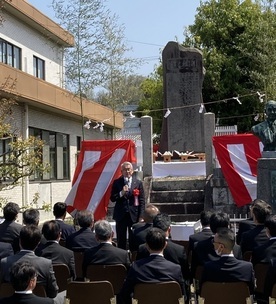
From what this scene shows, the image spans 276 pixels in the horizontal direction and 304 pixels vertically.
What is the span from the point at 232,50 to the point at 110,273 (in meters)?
29.1

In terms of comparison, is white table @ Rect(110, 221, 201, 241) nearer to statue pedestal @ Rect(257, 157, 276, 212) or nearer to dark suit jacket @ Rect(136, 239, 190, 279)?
statue pedestal @ Rect(257, 157, 276, 212)

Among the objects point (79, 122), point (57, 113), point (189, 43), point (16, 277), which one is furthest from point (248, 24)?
point (16, 277)

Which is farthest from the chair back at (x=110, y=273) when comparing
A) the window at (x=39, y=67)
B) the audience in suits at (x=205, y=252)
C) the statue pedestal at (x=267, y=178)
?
the window at (x=39, y=67)

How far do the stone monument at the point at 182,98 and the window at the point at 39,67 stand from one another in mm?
7041

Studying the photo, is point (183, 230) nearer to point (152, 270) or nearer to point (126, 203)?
point (126, 203)

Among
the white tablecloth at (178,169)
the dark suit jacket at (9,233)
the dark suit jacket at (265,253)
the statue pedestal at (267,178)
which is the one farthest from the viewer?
the white tablecloth at (178,169)

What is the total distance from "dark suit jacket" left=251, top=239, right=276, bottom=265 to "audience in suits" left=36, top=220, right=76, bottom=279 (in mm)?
1823

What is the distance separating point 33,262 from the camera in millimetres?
4961

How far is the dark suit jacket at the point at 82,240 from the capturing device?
6.82 meters

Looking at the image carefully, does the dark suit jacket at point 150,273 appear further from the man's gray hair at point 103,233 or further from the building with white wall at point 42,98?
the building with white wall at point 42,98

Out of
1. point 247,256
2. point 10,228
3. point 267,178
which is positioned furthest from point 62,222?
point 267,178

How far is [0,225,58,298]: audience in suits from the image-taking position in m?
4.95

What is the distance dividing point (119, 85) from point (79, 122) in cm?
398

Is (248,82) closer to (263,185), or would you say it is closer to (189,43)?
(189,43)
